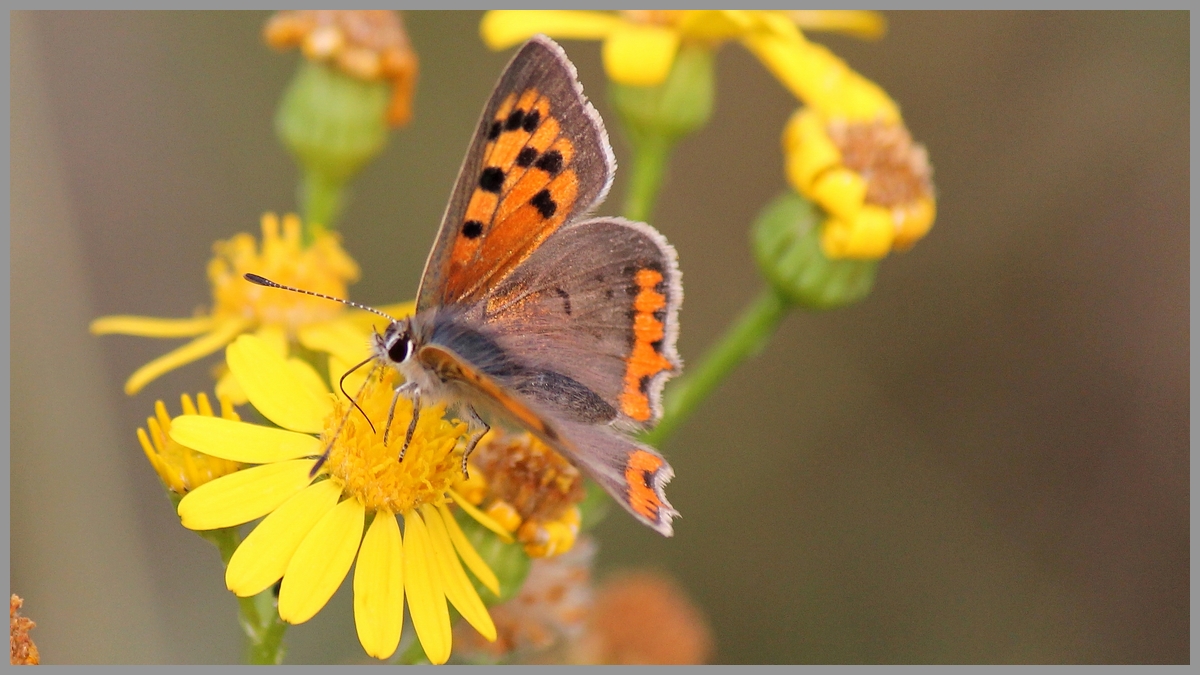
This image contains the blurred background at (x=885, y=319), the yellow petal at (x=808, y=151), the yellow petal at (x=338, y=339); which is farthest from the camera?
the blurred background at (x=885, y=319)

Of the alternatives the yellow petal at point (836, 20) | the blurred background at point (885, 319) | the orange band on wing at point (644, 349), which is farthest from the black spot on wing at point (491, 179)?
the blurred background at point (885, 319)

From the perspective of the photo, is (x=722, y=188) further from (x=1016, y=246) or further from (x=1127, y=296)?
(x=1127, y=296)

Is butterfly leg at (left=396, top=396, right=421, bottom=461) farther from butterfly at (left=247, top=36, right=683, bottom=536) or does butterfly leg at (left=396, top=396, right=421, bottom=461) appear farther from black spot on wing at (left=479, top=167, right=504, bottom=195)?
black spot on wing at (left=479, top=167, right=504, bottom=195)

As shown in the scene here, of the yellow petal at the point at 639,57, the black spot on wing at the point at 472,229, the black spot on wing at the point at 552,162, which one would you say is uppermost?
the yellow petal at the point at 639,57

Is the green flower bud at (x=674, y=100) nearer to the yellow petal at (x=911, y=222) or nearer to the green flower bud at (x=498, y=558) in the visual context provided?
the yellow petal at (x=911, y=222)

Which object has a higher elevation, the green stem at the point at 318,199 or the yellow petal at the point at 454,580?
the green stem at the point at 318,199
